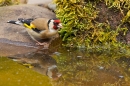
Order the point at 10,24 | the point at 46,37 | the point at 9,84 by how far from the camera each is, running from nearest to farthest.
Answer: the point at 9,84
the point at 46,37
the point at 10,24

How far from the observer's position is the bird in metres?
5.82

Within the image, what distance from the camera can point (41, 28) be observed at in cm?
589

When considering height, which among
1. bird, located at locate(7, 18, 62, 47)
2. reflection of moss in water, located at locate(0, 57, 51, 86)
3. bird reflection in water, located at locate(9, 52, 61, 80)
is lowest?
bird reflection in water, located at locate(9, 52, 61, 80)

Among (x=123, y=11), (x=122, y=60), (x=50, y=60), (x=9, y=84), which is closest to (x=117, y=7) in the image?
(x=123, y=11)

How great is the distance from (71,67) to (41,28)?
3.54 feet

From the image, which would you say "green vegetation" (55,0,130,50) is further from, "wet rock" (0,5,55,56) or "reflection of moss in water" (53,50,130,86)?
"wet rock" (0,5,55,56)

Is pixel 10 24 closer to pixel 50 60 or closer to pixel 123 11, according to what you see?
pixel 50 60

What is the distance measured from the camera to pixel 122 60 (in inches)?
211

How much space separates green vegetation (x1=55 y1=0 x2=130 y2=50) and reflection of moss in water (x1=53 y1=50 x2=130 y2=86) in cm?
32

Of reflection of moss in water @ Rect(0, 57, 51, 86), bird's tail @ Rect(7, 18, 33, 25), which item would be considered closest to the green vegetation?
bird's tail @ Rect(7, 18, 33, 25)

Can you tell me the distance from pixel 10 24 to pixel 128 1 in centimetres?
209

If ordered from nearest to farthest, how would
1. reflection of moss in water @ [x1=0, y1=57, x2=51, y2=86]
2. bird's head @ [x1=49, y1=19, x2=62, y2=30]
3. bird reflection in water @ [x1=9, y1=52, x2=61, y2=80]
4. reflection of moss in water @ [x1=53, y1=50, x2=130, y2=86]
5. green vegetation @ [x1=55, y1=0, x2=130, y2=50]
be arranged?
1. reflection of moss in water @ [x1=0, y1=57, x2=51, y2=86]
2. reflection of moss in water @ [x1=53, y1=50, x2=130, y2=86]
3. bird reflection in water @ [x1=9, y1=52, x2=61, y2=80]
4. bird's head @ [x1=49, y1=19, x2=62, y2=30]
5. green vegetation @ [x1=55, y1=0, x2=130, y2=50]

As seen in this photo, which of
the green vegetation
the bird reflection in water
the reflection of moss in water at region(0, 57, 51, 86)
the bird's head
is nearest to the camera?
the reflection of moss in water at region(0, 57, 51, 86)

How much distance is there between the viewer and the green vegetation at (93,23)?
5.98 m
